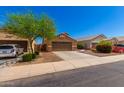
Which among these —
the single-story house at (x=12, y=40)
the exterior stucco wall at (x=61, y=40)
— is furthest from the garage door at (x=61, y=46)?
the single-story house at (x=12, y=40)

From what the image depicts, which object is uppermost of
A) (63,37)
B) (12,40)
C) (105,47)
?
(63,37)

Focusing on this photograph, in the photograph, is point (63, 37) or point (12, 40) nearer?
point (12, 40)

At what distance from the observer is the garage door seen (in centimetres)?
2859

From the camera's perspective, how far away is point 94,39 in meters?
36.8

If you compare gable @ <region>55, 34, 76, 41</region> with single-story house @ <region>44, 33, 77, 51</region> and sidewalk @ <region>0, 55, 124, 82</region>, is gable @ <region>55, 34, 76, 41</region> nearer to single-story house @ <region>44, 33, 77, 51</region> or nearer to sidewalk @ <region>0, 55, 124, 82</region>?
single-story house @ <region>44, 33, 77, 51</region>

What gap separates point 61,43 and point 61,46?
607mm

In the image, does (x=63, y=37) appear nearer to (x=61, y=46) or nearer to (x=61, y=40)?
(x=61, y=40)

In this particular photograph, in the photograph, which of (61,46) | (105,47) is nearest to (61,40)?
(61,46)

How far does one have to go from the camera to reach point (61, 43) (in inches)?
1147

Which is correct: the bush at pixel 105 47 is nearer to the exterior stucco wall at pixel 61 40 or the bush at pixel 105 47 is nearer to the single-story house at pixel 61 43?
the exterior stucco wall at pixel 61 40
